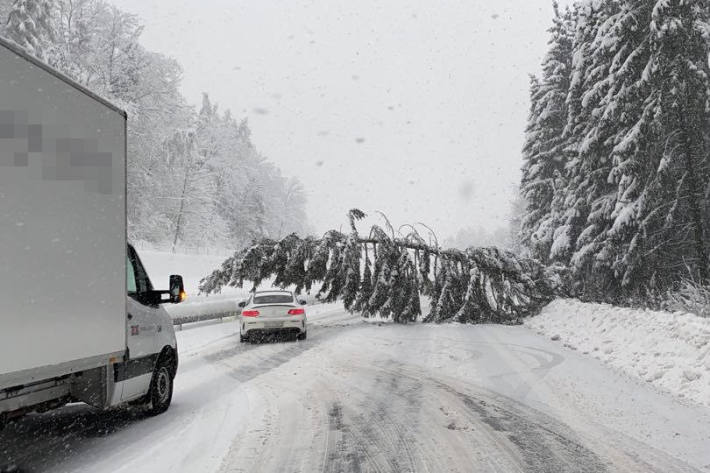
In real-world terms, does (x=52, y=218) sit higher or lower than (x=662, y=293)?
higher

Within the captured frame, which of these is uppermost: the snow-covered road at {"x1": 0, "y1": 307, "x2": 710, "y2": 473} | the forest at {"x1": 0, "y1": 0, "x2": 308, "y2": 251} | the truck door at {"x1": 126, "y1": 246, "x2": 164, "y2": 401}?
the forest at {"x1": 0, "y1": 0, "x2": 308, "y2": 251}

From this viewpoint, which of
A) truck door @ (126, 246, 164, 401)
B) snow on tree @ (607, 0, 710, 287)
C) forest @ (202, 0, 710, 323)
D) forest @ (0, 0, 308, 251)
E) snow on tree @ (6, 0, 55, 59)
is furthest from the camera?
forest @ (0, 0, 308, 251)

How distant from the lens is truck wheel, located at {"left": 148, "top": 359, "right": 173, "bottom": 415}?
23.5ft

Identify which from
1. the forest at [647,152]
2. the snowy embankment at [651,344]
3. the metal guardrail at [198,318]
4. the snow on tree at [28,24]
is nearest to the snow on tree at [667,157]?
the forest at [647,152]

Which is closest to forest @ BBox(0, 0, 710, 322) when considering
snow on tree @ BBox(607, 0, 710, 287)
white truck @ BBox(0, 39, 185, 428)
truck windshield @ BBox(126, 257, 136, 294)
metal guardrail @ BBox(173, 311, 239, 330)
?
snow on tree @ BBox(607, 0, 710, 287)

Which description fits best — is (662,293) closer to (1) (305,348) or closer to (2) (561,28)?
(1) (305,348)

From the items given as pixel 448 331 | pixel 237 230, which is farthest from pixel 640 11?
pixel 237 230

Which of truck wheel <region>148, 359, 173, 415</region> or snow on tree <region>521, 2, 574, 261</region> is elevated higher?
snow on tree <region>521, 2, 574, 261</region>

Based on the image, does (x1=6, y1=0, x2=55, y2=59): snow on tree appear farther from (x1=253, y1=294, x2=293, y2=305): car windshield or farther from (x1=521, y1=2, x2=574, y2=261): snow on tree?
(x1=521, y1=2, x2=574, y2=261): snow on tree

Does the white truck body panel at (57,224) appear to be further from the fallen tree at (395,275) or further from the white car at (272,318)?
the fallen tree at (395,275)

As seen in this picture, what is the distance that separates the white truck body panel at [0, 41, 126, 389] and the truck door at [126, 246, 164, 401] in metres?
0.48

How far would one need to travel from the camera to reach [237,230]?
66.1 m

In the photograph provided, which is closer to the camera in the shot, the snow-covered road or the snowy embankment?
the snow-covered road

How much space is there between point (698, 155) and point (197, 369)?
16896 mm
